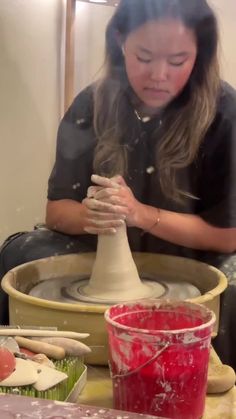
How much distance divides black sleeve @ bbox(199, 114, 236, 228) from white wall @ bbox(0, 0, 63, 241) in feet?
1.16

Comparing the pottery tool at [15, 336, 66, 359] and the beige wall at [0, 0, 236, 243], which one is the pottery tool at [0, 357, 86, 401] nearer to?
the pottery tool at [15, 336, 66, 359]

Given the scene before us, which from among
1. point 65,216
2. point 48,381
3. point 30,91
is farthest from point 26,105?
point 48,381

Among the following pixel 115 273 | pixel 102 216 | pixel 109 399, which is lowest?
pixel 109 399

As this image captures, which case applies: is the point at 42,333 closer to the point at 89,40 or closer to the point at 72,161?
the point at 72,161

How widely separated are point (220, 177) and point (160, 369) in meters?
0.58

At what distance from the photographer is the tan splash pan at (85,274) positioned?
3.02 ft

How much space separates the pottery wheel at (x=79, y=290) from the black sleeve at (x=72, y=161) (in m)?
0.20

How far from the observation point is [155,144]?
1228mm

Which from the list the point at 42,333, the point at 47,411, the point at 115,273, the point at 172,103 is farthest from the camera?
the point at 172,103

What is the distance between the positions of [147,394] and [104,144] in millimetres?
626

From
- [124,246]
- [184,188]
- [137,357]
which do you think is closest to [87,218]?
[124,246]

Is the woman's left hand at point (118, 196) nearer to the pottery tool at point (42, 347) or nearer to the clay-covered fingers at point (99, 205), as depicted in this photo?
the clay-covered fingers at point (99, 205)

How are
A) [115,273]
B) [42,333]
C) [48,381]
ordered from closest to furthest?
1. [48,381]
2. [42,333]
3. [115,273]

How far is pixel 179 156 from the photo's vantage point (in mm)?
1205
